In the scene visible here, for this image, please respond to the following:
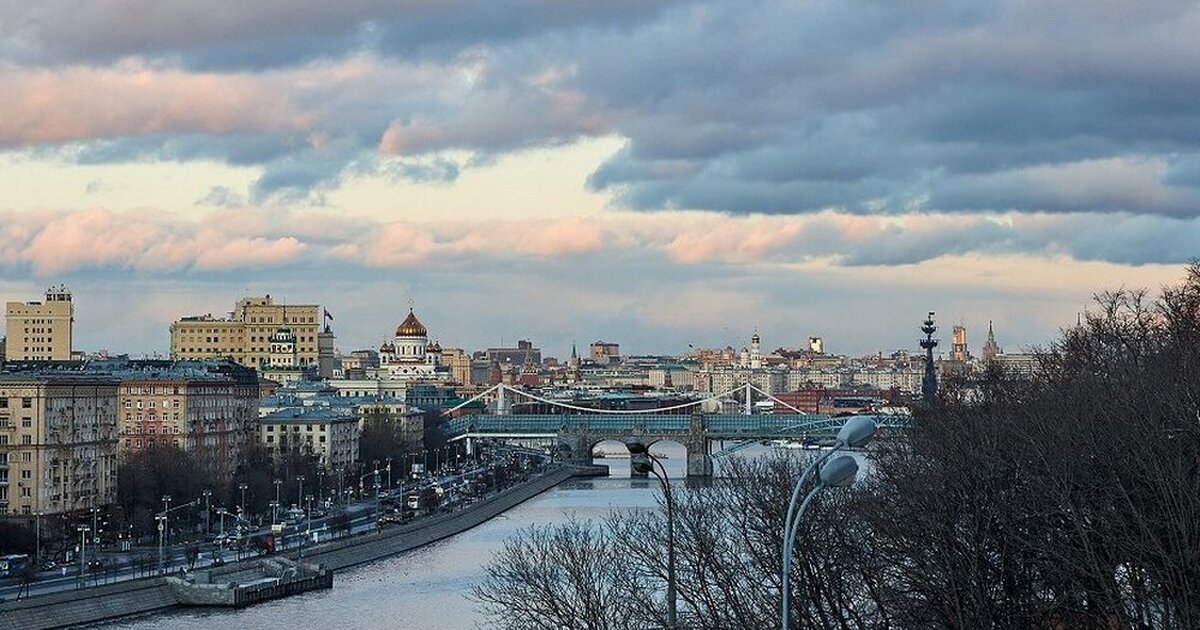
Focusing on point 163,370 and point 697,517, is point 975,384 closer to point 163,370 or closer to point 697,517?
point 697,517

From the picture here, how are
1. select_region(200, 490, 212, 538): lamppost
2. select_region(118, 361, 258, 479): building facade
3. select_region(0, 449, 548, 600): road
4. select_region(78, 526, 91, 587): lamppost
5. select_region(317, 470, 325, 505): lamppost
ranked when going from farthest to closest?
select_region(317, 470, 325, 505): lamppost < select_region(118, 361, 258, 479): building facade < select_region(200, 490, 212, 538): lamppost < select_region(78, 526, 91, 587): lamppost < select_region(0, 449, 548, 600): road

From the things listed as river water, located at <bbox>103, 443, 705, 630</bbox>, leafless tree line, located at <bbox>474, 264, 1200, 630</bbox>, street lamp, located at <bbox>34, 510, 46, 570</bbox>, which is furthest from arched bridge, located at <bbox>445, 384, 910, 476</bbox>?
leafless tree line, located at <bbox>474, 264, 1200, 630</bbox>

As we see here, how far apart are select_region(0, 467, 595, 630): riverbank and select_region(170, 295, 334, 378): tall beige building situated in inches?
2651

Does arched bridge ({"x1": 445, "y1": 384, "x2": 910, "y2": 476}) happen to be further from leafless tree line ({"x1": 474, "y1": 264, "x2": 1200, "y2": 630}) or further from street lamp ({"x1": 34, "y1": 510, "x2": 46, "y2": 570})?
leafless tree line ({"x1": 474, "y1": 264, "x2": 1200, "y2": 630})

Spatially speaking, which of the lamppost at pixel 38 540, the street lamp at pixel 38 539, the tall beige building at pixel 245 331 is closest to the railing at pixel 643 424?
the tall beige building at pixel 245 331

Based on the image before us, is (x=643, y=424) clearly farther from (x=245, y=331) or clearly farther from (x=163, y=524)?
(x=163, y=524)

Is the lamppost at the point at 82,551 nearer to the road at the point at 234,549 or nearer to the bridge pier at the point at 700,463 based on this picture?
the road at the point at 234,549

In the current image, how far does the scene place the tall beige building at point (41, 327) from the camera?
156m

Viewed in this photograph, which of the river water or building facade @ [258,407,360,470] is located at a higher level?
building facade @ [258,407,360,470]

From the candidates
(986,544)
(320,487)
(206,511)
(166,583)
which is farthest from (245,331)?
(986,544)

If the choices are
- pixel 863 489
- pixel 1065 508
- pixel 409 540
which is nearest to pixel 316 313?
pixel 409 540

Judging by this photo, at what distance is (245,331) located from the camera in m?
176

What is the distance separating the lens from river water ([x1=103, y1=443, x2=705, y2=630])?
51.8m

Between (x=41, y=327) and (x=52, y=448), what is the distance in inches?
3419
